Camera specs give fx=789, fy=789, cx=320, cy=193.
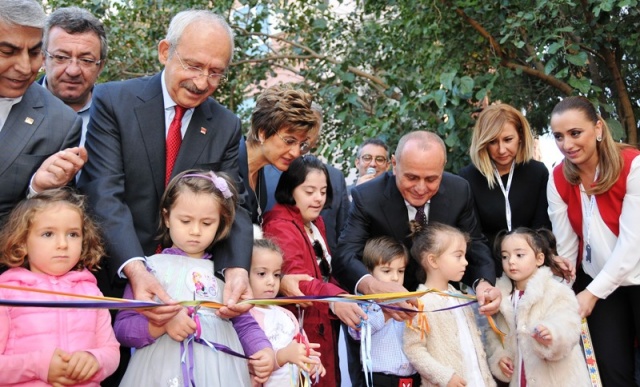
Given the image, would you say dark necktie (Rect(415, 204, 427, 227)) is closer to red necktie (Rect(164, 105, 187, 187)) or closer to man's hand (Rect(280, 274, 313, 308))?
man's hand (Rect(280, 274, 313, 308))

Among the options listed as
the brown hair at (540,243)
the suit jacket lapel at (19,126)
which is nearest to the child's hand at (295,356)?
the suit jacket lapel at (19,126)

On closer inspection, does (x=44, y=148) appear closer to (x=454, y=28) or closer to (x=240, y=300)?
(x=240, y=300)

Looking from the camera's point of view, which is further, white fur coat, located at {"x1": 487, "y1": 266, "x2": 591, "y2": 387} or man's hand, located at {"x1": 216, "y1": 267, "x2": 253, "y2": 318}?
white fur coat, located at {"x1": 487, "y1": 266, "x2": 591, "y2": 387}

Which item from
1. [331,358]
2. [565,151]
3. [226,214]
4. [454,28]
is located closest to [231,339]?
[226,214]

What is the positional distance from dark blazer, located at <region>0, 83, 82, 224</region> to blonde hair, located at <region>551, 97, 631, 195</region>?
3.15 meters

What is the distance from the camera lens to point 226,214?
4023 millimetres

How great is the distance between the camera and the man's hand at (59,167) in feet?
11.8

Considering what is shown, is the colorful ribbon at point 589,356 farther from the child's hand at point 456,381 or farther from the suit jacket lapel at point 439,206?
the suit jacket lapel at point 439,206

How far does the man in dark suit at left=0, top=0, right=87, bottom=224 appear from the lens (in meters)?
3.55

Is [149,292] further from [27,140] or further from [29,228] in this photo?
[27,140]

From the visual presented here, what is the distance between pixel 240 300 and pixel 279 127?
53.0 inches

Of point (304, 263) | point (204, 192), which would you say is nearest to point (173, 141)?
point (204, 192)

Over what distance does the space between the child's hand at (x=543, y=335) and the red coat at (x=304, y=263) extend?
1166 mm

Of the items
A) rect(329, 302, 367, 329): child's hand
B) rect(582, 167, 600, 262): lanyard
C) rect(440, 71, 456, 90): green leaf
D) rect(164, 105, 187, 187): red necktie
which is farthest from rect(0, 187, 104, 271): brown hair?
rect(440, 71, 456, 90): green leaf
